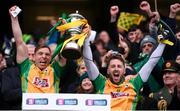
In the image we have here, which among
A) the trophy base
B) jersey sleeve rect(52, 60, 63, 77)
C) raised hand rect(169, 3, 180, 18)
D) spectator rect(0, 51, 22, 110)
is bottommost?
spectator rect(0, 51, 22, 110)

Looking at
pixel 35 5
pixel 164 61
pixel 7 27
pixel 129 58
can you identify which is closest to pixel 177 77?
pixel 164 61

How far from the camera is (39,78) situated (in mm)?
7223

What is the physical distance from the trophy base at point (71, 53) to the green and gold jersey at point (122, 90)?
14.7 inches

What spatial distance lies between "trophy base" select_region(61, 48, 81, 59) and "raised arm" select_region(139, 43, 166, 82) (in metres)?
0.76

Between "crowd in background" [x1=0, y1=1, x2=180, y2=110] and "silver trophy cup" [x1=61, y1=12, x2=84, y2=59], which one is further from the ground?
"silver trophy cup" [x1=61, y1=12, x2=84, y2=59]

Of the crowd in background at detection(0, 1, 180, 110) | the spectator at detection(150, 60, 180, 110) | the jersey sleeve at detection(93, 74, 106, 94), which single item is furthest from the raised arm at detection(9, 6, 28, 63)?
the spectator at detection(150, 60, 180, 110)

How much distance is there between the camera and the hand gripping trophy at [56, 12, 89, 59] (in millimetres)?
6715

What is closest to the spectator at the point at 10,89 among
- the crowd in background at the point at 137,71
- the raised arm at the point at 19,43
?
the crowd in background at the point at 137,71

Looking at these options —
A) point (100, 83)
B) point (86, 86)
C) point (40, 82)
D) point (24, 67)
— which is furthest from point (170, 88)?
point (24, 67)

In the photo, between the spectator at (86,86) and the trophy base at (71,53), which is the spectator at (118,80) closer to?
the trophy base at (71,53)

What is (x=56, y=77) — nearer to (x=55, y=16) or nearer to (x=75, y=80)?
(x=75, y=80)

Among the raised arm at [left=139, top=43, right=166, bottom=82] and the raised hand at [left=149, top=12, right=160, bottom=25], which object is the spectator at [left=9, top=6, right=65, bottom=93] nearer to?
the raised arm at [left=139, top=43, right=166, bottom=82]

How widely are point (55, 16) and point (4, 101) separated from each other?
25.4 feet

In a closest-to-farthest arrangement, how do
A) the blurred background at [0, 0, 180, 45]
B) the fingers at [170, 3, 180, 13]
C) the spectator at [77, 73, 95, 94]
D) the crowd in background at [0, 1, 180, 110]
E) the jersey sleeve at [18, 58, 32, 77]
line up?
the crowd in background at [0, 1, 180, 110] → the jersey sleeve at [18, 58, 32, 77] → the spectator at [77, 73, 95, 94] → the fingers at [170, 3, 180, 13] → the blurred background at [0, 0, 180, 45]
